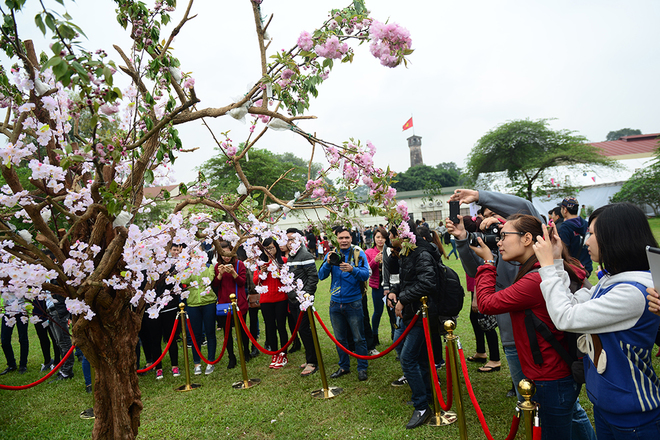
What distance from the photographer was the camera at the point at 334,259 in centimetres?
512

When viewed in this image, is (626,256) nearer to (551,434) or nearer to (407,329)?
(551,434)

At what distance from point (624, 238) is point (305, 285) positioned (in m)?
4.42

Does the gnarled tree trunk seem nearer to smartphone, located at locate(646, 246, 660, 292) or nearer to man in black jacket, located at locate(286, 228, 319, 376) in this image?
man in black jacket, located at locate(286, 228, 319, 376)

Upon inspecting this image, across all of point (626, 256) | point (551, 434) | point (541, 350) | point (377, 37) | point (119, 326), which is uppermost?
point (377, 37)

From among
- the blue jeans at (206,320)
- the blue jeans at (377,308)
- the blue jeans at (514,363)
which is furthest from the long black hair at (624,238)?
the blue jeans at (206,320)

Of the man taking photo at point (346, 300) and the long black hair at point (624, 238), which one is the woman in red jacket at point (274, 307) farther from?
the long black hair at point (624, 238)

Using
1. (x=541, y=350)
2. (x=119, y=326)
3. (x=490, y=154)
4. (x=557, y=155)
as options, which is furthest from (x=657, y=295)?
(x=490, y=154)

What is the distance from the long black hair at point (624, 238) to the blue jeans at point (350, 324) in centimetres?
357

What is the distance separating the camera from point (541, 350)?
7.58ft

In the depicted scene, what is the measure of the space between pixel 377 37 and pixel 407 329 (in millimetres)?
2690

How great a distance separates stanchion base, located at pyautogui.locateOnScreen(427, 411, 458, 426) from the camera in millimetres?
3707

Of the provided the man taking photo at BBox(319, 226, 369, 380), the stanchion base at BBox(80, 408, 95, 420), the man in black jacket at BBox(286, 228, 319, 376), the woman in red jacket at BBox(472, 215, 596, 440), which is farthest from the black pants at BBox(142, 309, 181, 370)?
the woman in red jacket at BBox(472, 215, 596, 440)

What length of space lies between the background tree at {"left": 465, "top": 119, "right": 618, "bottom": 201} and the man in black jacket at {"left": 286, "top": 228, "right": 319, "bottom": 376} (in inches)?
1012

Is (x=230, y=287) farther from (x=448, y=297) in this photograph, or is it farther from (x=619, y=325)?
(x=619, y=325)
